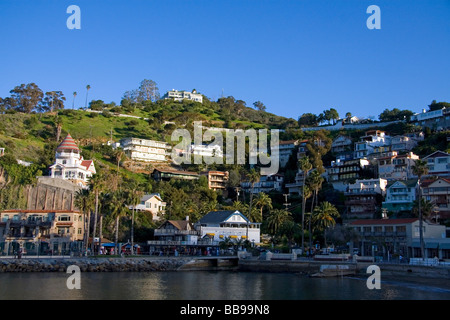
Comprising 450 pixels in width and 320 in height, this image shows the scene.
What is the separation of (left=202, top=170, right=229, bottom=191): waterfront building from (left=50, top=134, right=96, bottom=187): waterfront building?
90.1ft

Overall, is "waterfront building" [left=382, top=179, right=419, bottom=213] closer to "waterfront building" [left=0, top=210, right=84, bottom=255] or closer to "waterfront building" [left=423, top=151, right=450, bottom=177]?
"waterfront building" [left=423, top=151, right=450, bottom=177]

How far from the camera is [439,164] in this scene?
98.1 meters

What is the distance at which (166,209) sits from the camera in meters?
91.8

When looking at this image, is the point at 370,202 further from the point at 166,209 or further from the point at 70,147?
the point at 70,147

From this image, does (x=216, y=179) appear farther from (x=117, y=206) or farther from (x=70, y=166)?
(x=117, y=206)

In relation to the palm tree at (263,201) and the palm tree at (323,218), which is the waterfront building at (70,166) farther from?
the palm tree at (323,218)

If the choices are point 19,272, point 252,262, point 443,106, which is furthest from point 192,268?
point 443,106

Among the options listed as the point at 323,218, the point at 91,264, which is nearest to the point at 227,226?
the point at 323,218

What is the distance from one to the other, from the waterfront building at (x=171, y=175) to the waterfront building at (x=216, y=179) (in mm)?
2898

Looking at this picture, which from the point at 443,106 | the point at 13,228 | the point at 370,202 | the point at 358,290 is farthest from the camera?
the point at 443,106

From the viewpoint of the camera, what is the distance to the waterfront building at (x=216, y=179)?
4483 inches

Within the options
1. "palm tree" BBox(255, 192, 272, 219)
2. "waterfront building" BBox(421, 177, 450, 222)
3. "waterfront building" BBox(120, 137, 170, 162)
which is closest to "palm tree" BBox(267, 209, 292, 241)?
"palm tree" BBox(255, 192, 272, 219)
